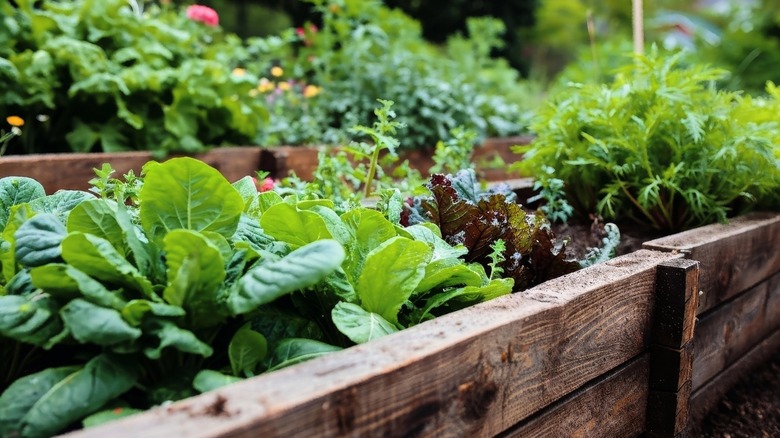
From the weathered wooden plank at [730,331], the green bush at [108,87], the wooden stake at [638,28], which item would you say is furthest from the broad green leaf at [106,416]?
the wooden stake at [638,28]

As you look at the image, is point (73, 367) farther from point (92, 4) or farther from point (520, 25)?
point (520, 25)

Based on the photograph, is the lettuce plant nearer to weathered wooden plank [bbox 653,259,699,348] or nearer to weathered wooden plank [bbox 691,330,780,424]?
weathered wooden plank [bbox 653,259,699,348]

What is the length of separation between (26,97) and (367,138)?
177 cm

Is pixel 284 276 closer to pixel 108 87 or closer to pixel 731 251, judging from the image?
pixel 731 251

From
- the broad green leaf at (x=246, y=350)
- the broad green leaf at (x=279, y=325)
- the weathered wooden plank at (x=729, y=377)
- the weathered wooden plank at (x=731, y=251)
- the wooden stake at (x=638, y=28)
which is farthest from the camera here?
the wooden stake at (x=638, y=28)

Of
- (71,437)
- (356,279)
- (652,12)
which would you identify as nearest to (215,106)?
(356,279)

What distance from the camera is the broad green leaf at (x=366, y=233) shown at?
1278 mm

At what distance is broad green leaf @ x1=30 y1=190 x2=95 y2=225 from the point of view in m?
1.23

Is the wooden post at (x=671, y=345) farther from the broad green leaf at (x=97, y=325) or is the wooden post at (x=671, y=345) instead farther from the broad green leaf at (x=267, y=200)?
the broad green leaf at (x=97, y=325)

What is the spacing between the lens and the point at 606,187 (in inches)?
91.8

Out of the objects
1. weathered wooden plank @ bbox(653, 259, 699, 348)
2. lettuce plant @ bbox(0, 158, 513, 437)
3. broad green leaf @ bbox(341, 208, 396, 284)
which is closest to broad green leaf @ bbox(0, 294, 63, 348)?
lettuce plant @ bbox(0, 158, 513, 437)

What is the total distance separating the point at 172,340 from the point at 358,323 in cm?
33

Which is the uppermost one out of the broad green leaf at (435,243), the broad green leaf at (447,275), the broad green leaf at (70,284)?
the broad green leaf at (70,284)

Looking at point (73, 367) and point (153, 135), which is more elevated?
point (153, 135)
